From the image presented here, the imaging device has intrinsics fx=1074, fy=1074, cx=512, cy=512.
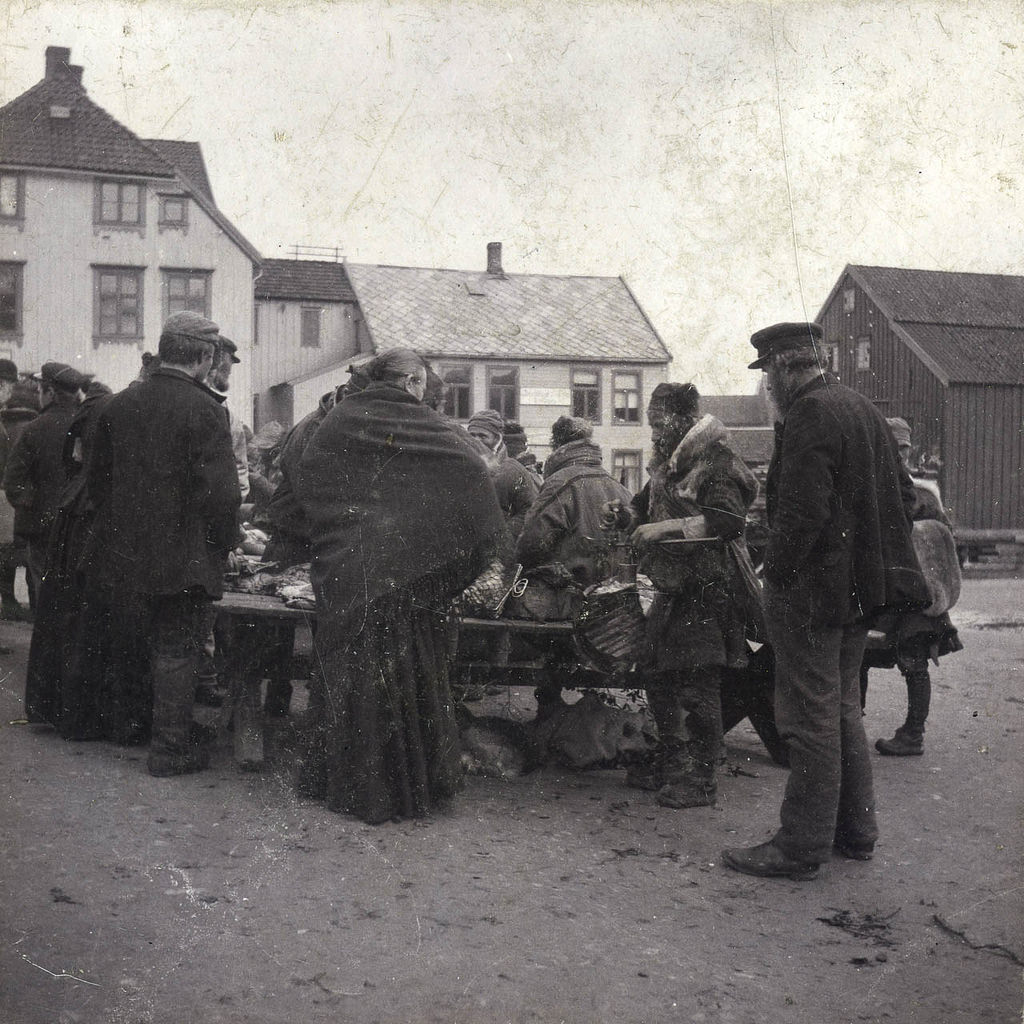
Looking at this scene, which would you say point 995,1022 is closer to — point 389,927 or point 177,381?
point 389,927

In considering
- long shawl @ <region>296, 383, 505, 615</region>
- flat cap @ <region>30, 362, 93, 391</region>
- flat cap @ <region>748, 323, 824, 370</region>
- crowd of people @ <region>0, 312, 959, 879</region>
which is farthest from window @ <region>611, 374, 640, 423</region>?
flat cap @ <region>748, 323, 824, 370</region>

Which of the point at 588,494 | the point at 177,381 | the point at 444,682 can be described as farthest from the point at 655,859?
the point at 177,381

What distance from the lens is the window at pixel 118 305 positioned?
2597cm

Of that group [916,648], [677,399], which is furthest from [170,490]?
[916,648]

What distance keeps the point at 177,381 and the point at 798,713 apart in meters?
3.28

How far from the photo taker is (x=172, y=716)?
5227 millimetres

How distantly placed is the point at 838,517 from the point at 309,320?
31068 millimetres

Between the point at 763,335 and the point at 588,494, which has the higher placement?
the point at 763,335

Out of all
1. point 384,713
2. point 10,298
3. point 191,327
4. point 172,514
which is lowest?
point 384,713

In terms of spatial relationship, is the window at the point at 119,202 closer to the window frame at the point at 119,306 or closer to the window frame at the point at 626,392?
the window frame at the point at 119,306

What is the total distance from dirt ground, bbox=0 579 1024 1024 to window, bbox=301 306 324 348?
29162 mm

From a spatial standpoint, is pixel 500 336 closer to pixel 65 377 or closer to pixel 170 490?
pixel 65 377

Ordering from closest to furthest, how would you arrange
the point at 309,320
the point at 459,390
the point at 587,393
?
the point at 459,390 < the point at 587,393 < the point at 309,320

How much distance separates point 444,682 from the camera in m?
4.92
